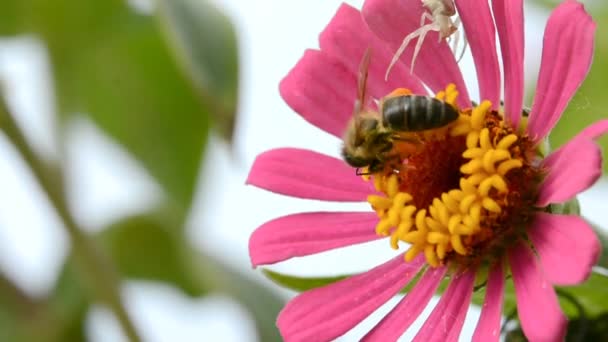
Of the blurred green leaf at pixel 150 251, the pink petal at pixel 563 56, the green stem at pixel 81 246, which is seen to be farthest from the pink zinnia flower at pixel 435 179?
the blurred green leaf at pixel 150 251

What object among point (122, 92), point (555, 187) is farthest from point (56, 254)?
point (555, 187)

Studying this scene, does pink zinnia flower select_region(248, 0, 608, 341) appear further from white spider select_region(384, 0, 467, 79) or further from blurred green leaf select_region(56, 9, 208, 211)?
blurred green leaf select_region(56, 9, 208, 211)

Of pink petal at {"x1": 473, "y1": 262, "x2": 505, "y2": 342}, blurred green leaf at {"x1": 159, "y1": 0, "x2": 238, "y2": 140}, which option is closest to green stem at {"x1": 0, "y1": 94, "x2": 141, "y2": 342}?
blurred green leaf at {"x1": 159, "y1": 0, "x2": 238, "y2": 140}

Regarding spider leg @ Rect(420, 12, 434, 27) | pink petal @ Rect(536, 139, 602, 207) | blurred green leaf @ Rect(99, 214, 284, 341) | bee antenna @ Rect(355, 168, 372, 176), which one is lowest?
blurred green leaf @ Rect(99, 214, 284, 341)

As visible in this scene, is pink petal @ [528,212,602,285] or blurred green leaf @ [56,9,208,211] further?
blurred green leaf @ [56,9,208,211]

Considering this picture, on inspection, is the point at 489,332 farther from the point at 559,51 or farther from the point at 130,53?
the point at 130,53

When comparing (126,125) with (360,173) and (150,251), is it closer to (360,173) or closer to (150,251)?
(150,251)
